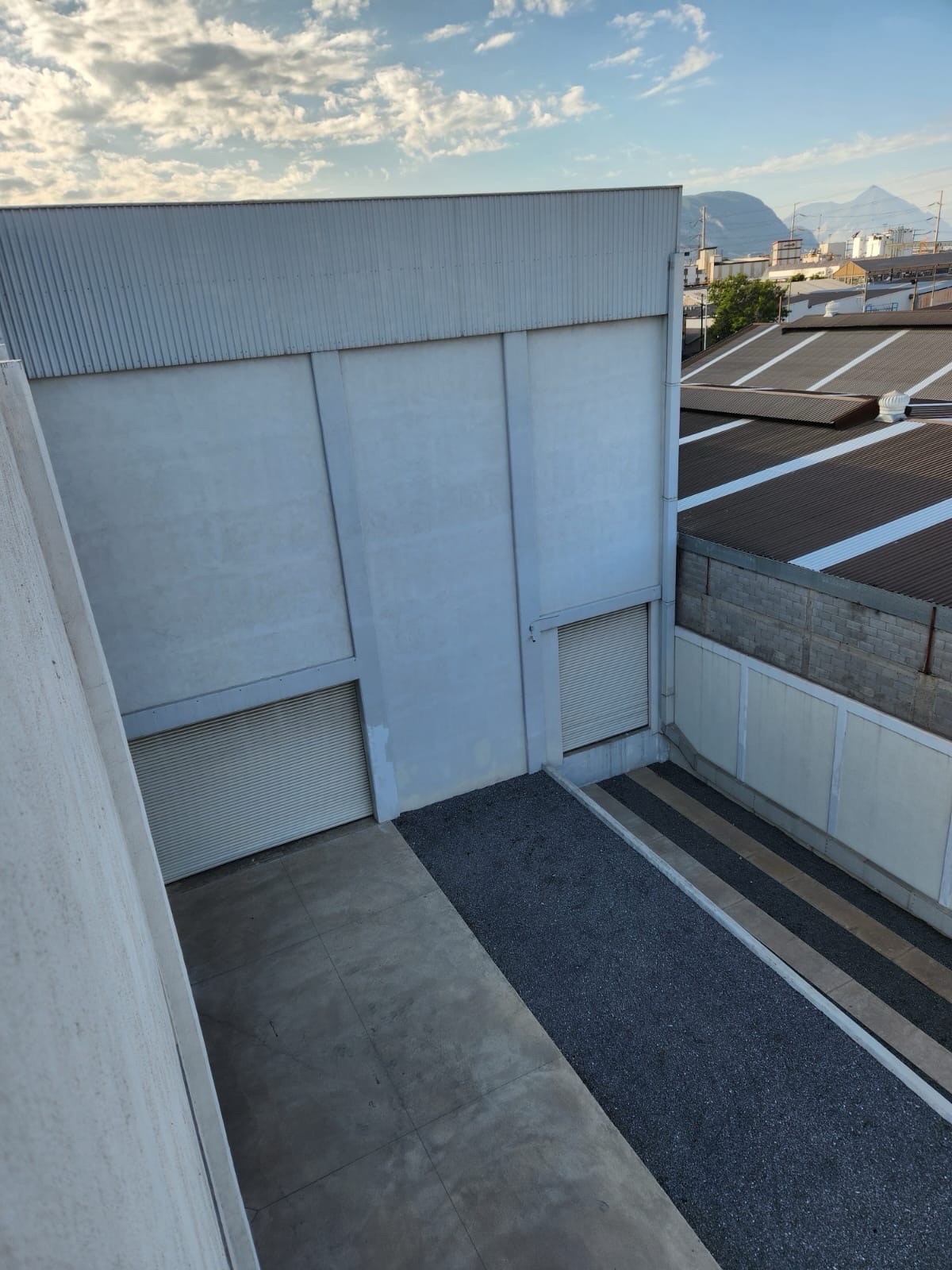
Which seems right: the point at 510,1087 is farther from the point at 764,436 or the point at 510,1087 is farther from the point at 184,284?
the point at 764,436

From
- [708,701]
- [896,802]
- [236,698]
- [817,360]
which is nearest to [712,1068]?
[896,802]

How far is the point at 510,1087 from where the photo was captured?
873 cm

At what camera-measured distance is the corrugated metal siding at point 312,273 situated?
9.50 metres

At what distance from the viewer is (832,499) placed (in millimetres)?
15297

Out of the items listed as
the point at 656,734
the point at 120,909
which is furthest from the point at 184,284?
the point at 656,734

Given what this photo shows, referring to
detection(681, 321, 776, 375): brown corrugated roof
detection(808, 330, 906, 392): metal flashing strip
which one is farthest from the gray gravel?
detection(681, 321, 776, 375): brown corrugated roof

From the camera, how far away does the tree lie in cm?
5388

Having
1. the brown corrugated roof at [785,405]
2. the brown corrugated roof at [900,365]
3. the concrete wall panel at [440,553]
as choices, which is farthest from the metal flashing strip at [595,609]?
the brown corrugated roof at [900,365]

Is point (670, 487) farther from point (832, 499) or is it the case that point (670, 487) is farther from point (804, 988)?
point (804, 988)

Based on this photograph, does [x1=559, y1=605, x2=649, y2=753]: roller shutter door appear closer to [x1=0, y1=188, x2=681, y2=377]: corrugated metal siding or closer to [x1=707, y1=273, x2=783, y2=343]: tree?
[x1=0, y1=188, x2=681, y2=377]: corrugated metal siding

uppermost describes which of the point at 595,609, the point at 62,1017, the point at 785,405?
the point at 62,1017

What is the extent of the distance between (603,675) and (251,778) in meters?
6.70

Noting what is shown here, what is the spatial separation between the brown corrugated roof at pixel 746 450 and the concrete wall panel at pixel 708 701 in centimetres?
410

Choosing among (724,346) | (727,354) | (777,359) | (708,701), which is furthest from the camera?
(724,346)
